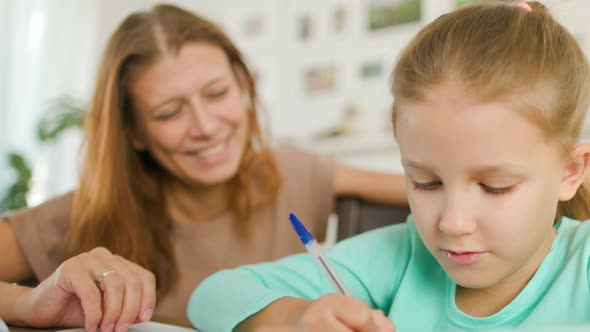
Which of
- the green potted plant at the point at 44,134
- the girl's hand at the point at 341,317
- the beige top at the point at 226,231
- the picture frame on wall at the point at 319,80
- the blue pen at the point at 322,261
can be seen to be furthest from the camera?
the picture frame on wall at the point at 319,80

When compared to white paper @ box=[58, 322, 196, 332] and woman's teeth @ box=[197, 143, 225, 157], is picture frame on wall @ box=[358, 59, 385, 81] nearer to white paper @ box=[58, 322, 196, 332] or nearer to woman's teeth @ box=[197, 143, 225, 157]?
woman's teeth @ box=[197, 143, 225, 157]

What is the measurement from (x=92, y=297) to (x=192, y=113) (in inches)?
24.3

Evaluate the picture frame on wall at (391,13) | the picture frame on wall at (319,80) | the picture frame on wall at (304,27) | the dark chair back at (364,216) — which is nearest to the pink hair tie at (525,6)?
the dark chair back at (364,216)

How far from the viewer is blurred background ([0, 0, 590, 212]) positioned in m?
2.64

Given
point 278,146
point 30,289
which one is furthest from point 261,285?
point 278,146

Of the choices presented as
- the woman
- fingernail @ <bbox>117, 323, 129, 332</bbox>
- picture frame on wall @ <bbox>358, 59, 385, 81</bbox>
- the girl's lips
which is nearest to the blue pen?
the girl's lips

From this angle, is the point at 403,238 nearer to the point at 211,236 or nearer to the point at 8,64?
the point at 211,236

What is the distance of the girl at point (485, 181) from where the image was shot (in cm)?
59

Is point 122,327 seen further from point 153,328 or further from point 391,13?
point 391,13

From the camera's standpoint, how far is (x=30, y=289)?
82 cm

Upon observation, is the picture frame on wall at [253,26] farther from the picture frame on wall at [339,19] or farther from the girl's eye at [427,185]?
the girl's eye at [427,185]

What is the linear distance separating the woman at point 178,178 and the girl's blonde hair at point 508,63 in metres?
0.61

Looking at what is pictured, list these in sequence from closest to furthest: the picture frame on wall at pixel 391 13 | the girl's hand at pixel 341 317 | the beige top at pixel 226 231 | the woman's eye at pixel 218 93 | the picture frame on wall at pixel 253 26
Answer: the girl's hand at pixel 341 317, the beige top at pixel 226 231, the woman's eye at pixel 218 93, the picture frame on wall at pixel 391 13, the picture frame on wall at pixel 253 26

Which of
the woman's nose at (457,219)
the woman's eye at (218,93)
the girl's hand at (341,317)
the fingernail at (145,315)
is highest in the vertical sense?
the woman's eye at (218,93)
